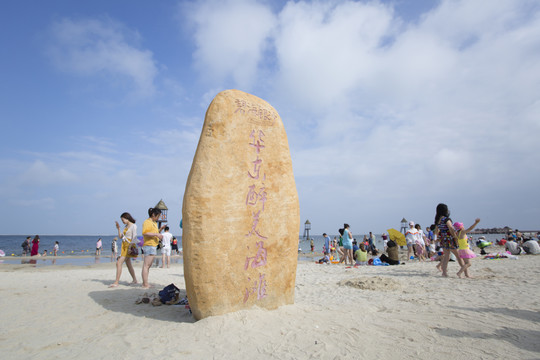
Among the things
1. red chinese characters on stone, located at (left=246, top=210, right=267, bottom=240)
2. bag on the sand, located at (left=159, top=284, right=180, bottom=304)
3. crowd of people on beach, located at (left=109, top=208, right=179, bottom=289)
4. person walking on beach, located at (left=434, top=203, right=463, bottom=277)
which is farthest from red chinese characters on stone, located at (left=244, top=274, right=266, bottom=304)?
person walking on beach, located at (left=434, top=203, right=463, bottom=277)

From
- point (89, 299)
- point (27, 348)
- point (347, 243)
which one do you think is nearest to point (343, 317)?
point (27, 348)

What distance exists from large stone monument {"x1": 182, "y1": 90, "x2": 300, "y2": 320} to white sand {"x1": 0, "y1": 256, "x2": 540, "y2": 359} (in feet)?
1.13

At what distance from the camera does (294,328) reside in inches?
138

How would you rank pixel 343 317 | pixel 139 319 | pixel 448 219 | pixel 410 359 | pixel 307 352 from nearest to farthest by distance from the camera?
pixel 410 359, pixel 307 352, pixel 343 317, pixel 139 319, pixel 448 219

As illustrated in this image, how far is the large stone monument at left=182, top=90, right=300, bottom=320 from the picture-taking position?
3.85 meters

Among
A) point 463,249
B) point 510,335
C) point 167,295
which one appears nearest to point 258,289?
point 167,295

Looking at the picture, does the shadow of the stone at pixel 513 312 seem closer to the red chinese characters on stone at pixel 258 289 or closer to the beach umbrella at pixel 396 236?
the red chinese characters on stone at pixel 258 289

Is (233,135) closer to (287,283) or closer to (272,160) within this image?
(272,160)

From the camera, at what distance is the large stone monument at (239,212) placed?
3.85 meters

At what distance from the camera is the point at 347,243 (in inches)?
440

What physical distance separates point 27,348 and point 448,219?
26.5 feet

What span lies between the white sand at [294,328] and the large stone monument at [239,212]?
0.34 meters

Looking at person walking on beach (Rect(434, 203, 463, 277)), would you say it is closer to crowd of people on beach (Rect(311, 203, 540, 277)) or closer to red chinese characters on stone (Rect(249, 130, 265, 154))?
crowd of people on beach (Rect(311, 203, 540, 277))

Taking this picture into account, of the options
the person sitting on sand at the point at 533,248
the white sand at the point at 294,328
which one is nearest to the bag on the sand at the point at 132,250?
the white sand at the point at 294,328
